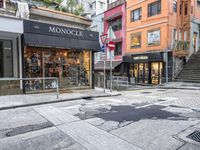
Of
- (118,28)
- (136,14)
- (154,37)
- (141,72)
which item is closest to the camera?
(154,37)

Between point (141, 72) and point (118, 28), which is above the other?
point (118, 28)

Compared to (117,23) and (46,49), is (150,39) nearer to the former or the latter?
(117,23)

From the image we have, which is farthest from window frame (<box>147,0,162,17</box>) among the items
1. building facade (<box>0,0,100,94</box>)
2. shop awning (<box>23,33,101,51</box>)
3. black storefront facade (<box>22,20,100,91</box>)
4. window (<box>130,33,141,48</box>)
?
shop awning (<box>23,33,101,51</box>)

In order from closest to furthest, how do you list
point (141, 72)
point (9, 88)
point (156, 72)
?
point (9, 88)
point (156, 72)
point (141, 72)

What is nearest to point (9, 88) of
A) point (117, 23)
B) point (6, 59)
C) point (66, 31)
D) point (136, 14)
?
point (6, 59)

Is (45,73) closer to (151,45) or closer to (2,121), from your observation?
(2,121)

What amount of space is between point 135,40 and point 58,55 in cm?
1405

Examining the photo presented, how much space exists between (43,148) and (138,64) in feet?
66.9

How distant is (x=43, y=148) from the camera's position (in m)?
3.71

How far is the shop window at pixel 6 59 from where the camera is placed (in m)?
A: 10.6

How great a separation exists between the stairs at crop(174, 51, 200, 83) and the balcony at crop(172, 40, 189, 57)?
130cm

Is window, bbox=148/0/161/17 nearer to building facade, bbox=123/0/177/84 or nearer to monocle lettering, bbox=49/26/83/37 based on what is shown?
building facade, bbox=123/0/177/84

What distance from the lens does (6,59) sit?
35.4 feet

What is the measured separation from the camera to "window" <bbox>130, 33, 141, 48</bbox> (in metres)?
23.0
